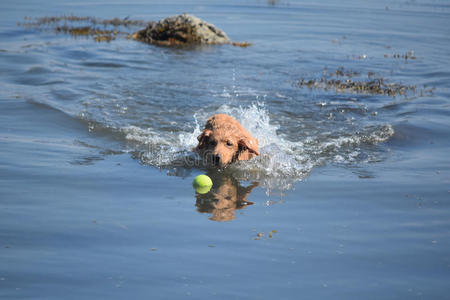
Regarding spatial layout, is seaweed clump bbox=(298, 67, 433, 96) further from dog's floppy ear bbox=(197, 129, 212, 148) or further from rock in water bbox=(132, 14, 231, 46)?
rock in water bbox=(132, 14, 231, 46)

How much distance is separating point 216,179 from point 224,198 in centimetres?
105

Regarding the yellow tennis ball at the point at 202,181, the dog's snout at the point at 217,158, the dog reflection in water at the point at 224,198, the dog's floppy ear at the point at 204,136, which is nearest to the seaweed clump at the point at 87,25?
the dog's floppy ear at the point at 204,136

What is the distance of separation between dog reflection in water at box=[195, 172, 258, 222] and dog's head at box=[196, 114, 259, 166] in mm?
380

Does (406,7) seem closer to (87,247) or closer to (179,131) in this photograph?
(179,131)

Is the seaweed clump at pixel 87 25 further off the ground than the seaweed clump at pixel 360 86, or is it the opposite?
the seaweed clump at pixel 87 25

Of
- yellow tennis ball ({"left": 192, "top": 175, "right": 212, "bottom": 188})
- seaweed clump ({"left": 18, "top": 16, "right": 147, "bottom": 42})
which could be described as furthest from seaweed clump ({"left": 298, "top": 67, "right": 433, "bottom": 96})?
seaweed clump ({"left": 18, "top": 16, "right": 147, "bottom": 42})

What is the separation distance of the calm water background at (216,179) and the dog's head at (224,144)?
Result: 27cm

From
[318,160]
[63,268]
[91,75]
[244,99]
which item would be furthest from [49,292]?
[91,75]

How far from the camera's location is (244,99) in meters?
14.0

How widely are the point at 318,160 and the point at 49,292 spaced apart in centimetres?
591

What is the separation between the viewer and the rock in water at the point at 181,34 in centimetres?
2178

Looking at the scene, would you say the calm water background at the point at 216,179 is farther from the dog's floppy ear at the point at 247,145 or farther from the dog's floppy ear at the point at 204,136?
the dog's floppy ear at the point at 204,136

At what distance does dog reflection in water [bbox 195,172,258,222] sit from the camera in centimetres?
705

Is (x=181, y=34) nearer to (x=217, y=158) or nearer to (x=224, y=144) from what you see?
(x=224, y=144)
